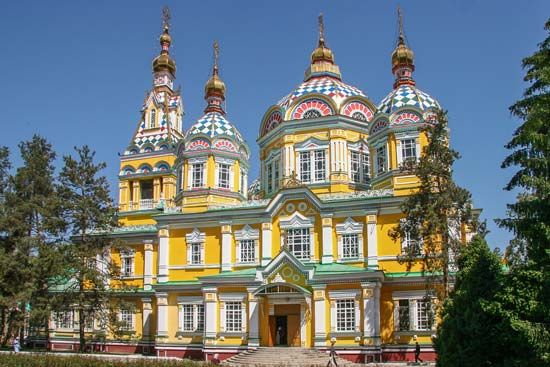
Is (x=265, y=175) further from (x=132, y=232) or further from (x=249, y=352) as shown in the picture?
(x=249, y=352)

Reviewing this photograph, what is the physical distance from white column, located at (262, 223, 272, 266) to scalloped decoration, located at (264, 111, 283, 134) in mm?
6896

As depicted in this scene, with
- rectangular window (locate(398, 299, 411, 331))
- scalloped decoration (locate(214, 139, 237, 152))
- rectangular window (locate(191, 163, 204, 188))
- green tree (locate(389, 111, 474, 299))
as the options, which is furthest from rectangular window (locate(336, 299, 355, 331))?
scalloped decoration (locate(214, 139, 237, 152))

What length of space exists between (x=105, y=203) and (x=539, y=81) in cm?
2247

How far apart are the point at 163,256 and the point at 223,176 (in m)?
5.62

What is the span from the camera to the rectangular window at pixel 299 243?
102ft

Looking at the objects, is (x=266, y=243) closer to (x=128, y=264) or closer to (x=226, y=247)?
(x=226, y=247)

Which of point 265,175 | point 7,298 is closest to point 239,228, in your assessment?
point 265,175

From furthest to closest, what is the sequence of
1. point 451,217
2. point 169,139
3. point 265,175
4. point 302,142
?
point 169,139, point 265,175, point 302,142, point 451,217

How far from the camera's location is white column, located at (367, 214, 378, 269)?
97.1ft

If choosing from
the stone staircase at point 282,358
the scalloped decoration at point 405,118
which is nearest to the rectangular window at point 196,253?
the stone staircase at point 282,358

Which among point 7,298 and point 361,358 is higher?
point 7,298

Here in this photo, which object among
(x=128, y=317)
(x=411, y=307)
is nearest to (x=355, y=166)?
(x=411, y=307)

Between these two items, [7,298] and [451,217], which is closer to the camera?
[451,217]

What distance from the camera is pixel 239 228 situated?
32.3 metres
